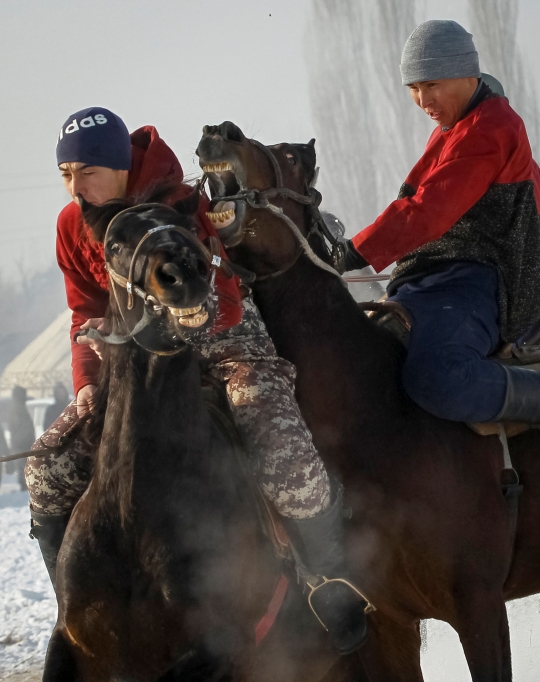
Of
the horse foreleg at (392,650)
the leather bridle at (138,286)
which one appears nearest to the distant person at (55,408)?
the horse foreleg at (392,650)

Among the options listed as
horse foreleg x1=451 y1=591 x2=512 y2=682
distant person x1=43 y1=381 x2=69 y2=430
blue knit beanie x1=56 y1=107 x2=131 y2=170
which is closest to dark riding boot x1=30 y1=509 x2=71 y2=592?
blue knit beanie x1=56 y1=107 x2=131 y2=170

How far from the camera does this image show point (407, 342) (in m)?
3.91

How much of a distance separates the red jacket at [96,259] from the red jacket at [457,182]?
772mm

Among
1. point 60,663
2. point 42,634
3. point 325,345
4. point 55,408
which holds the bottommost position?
point 55,408

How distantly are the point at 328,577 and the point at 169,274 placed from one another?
139 cm

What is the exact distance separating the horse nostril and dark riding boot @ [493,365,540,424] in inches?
63.8

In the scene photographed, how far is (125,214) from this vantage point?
286 centimetres

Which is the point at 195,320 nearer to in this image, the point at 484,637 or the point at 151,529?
the point at 151,529

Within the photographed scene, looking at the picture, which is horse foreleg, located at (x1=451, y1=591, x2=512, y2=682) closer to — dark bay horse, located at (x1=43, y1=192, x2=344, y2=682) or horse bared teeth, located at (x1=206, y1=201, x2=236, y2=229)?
dark bay horse, located at (x1=43, y1=192, x2=344, y2=682)

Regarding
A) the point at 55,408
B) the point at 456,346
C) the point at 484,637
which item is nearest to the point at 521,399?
the point at 456,346

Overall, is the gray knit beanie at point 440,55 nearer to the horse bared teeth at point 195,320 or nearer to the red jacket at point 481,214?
the red jacket at point 481,214

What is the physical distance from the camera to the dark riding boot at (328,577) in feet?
10.9

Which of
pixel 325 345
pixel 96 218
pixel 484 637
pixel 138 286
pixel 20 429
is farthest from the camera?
pixel 20 429

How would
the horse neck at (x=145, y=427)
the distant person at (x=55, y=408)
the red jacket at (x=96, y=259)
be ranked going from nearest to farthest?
the horse neck at (x=145, y=427) → the red jacket at (x=96, y=259) → the distant person at (x=55, y=408)
